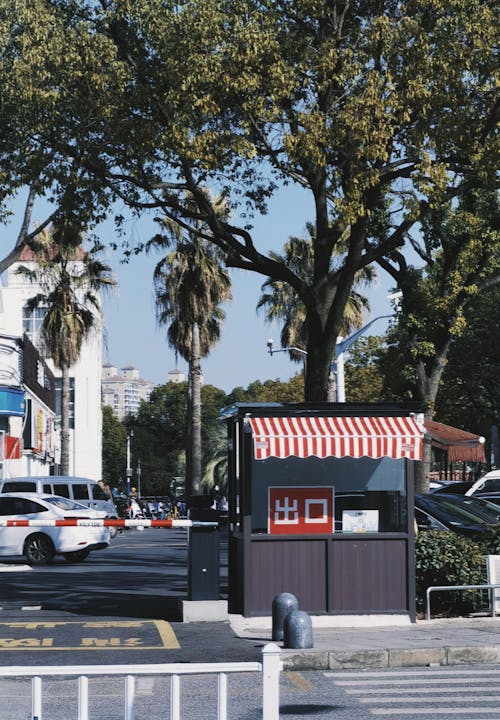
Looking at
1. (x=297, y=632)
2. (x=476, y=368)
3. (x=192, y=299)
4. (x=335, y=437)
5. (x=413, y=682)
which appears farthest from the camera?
(x=476, y=368)

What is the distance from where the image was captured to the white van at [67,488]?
31531 millimetres

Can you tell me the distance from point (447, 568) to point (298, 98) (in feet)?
26.7

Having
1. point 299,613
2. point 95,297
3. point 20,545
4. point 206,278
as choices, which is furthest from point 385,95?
point 95,297

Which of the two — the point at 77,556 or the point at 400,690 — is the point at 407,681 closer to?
the point at 400,690

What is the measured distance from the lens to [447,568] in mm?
16188

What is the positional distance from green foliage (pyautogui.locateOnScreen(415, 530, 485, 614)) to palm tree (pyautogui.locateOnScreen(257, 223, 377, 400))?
30.5 meters

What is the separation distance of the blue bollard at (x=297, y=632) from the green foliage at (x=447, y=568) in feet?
12.7

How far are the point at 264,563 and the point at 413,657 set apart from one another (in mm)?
3571

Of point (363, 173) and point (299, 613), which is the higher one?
point (363, 173)

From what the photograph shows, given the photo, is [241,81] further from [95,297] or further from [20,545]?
[95,297]

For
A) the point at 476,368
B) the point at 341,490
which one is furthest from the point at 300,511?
the point at 476,368

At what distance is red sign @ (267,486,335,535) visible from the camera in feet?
52.4

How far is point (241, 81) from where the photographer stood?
18.7 metres

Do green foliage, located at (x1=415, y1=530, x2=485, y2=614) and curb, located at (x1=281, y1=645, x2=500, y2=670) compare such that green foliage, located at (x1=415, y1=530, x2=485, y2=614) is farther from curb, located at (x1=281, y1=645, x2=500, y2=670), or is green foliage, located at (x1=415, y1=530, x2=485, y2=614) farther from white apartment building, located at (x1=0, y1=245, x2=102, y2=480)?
white apartment building, located at (x1=0, y1=245, x2=102, y2=480)
